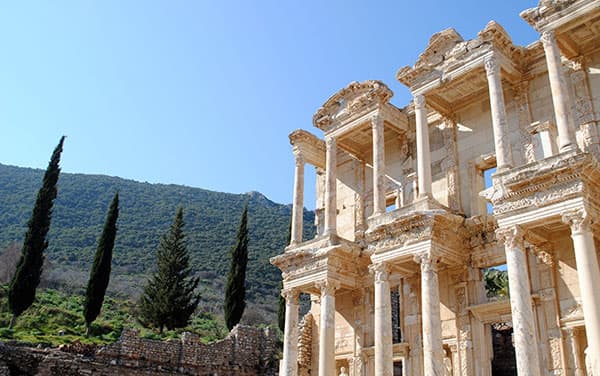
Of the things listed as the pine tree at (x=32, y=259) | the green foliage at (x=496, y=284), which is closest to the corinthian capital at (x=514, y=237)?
the green foliage at (x=496, y=284)

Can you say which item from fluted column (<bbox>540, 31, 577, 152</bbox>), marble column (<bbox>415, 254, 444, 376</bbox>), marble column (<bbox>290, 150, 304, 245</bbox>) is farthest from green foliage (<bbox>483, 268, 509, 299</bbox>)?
fluted column (<bbox>540, 31, 577, 152</bbox>)

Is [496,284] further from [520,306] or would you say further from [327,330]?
[520,306]

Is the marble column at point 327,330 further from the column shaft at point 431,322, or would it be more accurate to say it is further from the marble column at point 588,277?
the marble column at point 588,277

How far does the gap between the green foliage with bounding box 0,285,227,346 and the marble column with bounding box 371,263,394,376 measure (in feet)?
47.0

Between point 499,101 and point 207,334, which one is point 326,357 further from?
Answer: point 207,334

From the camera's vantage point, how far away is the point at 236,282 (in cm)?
3150

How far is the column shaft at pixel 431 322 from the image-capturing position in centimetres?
1346

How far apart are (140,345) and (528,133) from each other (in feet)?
56.0

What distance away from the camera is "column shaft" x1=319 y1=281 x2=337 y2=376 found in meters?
16.2

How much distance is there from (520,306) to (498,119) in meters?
4.52

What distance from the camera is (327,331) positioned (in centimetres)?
1652

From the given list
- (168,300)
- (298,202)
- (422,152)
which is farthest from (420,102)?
(168,300)

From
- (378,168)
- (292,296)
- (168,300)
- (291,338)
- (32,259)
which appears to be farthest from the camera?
(168,300)

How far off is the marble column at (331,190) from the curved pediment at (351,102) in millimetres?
723
